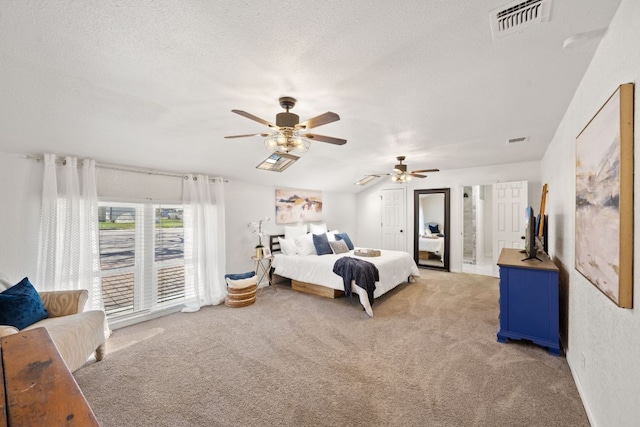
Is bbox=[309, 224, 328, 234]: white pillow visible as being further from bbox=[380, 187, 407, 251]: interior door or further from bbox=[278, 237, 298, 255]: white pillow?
bbox=[380, 187, 407, 251]: interior door

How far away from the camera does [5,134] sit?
238cm

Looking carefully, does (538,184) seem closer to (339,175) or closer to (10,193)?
(339,175)

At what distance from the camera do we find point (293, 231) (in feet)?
17.9

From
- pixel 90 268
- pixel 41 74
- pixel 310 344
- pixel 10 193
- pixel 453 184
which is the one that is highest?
pixel 41 74

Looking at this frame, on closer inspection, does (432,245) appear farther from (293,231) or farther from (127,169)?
(127,169)

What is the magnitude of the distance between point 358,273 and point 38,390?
3280 millimetres

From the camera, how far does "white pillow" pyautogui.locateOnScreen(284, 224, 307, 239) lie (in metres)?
5.40

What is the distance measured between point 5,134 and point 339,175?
4.63m

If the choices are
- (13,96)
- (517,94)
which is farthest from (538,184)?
(13,96)

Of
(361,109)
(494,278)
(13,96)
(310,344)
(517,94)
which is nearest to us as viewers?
(13,96)

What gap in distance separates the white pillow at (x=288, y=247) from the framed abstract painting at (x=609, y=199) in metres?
4.02

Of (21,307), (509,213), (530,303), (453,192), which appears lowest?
(530,303)

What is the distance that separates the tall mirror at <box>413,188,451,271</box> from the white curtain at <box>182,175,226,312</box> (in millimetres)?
4718

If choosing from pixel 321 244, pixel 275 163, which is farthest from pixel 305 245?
pixel 275 163
